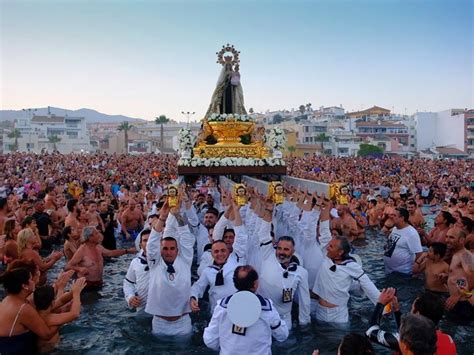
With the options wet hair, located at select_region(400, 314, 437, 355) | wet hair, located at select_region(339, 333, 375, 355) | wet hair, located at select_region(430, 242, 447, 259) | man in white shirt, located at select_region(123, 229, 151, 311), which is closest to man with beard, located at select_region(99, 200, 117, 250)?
man in white shirt, located at select_region(123, 229, 151, 311)

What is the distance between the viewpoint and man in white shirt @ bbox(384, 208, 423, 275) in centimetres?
839

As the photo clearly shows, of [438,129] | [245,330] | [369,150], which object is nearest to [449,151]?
[438,129]

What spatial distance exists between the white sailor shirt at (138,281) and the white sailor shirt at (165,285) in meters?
0.43

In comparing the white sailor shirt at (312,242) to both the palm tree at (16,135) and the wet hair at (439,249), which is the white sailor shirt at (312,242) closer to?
the wet hair at (439,249)

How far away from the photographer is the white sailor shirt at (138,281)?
20.4ft

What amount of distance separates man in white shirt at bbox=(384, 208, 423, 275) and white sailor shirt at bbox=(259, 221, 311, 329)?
3220 millimetres

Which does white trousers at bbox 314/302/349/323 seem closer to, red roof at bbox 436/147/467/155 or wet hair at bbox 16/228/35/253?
wet hair at bbox 16/228/35/253

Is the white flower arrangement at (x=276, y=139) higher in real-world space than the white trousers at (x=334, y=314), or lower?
higher

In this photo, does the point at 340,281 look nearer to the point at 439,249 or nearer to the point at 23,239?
the point at 439,249

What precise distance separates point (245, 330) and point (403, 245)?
209 inches

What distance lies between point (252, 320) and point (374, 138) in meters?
80.7

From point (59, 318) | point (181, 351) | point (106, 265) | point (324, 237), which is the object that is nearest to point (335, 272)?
point (324, 237)

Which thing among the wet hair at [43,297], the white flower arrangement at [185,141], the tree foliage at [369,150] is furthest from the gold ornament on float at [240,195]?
the tree foliage at [369,150]

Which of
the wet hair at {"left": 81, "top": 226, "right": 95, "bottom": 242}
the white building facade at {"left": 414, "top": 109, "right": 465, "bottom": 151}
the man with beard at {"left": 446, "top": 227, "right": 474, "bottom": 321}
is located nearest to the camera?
the man with beard at {"left": 446, "top": 227, "right": 474, "bottom": 321}
